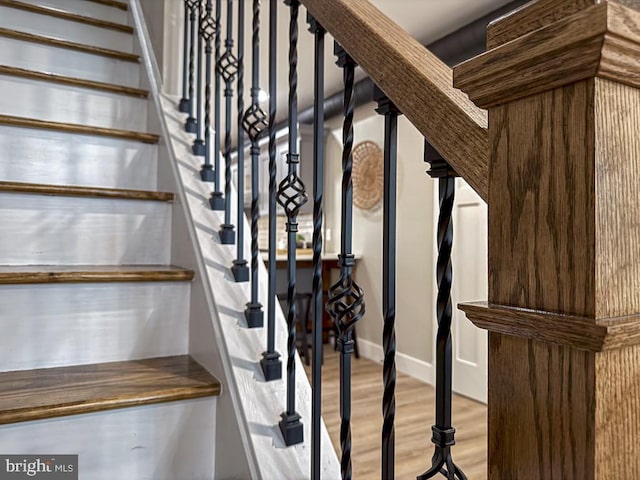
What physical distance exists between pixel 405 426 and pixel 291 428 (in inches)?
80.9

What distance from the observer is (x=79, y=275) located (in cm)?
109

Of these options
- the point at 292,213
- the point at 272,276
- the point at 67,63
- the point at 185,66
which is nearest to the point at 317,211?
the point at 292,213

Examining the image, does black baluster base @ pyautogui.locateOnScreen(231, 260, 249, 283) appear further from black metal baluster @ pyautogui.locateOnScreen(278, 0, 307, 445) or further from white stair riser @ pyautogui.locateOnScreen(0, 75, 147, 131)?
white stair riser @ pyautogui.locateOnScreen(0, 75, 147, 131)

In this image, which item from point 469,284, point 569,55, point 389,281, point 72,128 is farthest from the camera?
point 469,284

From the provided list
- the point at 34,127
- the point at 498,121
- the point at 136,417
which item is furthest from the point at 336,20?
the point at 34,127

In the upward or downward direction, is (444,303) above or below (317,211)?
below

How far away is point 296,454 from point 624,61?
0.81 meters

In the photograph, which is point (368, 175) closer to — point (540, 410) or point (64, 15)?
point (64, 15)

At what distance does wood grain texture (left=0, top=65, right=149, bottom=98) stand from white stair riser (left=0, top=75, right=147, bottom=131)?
14 millimetres

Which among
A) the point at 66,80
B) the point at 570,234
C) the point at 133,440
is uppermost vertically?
the point at 66,80

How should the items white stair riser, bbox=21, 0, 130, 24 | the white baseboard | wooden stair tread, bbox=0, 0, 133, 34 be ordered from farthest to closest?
the white baseboard → white stair riser, bbox=21, 0, 130, 24 → wooden stair tread, bbox=0, 0, 133, 34

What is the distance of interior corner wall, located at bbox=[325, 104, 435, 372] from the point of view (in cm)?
372

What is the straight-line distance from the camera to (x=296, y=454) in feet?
2.98

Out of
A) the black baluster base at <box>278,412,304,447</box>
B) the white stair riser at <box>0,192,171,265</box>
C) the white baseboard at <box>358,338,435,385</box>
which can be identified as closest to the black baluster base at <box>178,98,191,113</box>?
the white stair riser at <box>0,192,171,265</box>
